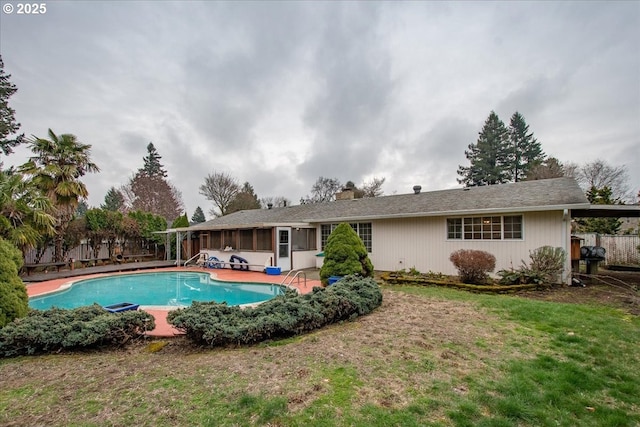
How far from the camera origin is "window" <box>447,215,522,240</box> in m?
10.2

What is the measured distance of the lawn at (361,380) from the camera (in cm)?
266

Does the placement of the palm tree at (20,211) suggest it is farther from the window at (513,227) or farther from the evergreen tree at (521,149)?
the evergreen tree at (521,149)

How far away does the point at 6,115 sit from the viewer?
17828 millimetres

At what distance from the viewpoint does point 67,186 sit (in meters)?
13.7

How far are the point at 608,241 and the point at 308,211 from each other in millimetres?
15004

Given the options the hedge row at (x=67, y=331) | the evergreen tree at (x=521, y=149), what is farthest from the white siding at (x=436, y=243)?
the evergreen tree at (x=521, y=149)

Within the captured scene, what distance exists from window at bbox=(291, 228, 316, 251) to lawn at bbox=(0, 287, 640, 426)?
9574 millimetres

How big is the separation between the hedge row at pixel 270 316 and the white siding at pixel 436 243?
6.19 m

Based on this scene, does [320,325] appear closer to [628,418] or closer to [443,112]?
[628,418]

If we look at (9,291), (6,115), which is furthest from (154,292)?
(6,115)

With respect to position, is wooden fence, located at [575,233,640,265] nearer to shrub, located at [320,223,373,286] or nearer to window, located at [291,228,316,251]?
shrub, located at [320,223,373,286]

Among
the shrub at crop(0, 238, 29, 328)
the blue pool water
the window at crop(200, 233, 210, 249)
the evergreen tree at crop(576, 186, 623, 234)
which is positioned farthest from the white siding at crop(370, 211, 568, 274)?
the shrub at crop(0, 238, 29, 328)

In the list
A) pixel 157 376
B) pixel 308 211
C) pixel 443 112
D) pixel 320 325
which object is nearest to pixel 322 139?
pixel 308 211

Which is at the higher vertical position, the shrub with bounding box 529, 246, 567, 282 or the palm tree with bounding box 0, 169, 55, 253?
the palm tree with bounding box 0, 169, 55, 253
